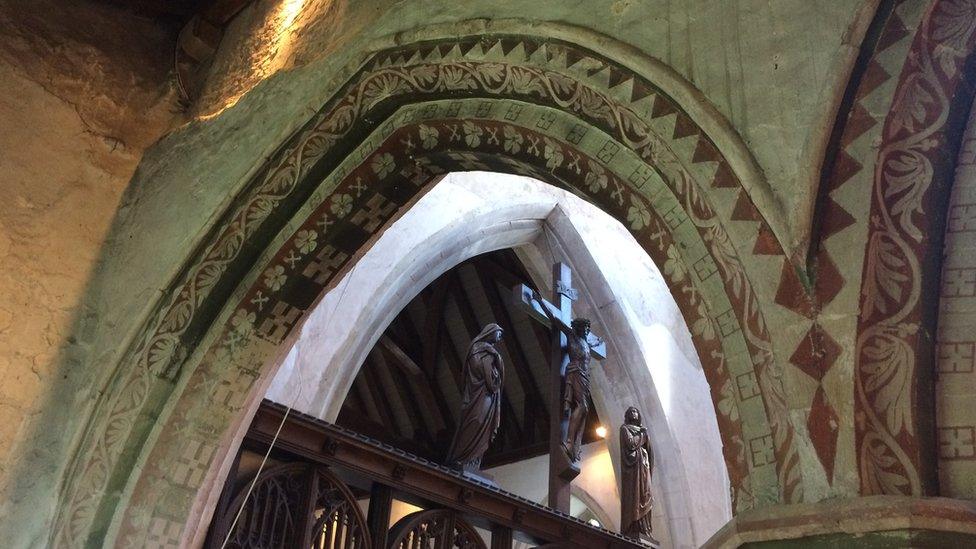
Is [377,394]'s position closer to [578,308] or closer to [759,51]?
[578,308]

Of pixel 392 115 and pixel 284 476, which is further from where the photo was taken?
pixel 284 476

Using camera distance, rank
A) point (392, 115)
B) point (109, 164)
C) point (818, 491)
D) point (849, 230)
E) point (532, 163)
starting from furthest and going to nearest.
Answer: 1. point (109, 164)
2. point (392, 115)
3. point (532, 163)
4. point (849, 230)
5. point (818, 491)

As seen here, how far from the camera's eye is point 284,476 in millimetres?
4742

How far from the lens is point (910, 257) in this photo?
237cm

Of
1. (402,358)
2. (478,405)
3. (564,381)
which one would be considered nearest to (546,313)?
(564,381)

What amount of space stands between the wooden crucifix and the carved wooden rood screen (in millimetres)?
1418

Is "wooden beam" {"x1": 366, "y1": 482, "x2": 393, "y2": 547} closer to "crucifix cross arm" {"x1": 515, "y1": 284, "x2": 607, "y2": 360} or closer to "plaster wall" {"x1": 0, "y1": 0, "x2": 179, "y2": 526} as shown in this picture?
"plaster wall" {"x1": 0, "y1": 0, "x2": 179, "y2": 526}

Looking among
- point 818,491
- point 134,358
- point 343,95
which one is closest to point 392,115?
point 343,95

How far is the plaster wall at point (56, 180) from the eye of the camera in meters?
4.12

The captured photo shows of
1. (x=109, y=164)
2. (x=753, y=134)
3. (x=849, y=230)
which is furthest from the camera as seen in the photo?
(x=109, y=164)

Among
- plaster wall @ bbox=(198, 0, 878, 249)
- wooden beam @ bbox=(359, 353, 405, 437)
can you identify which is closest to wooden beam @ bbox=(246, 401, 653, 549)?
plaster wall @ bbox=(198, 0, 878, 249)

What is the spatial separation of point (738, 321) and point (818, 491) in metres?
0.49

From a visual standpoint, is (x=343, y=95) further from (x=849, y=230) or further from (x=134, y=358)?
(x=849, y=230)

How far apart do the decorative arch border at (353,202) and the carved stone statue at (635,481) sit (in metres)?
3.68
